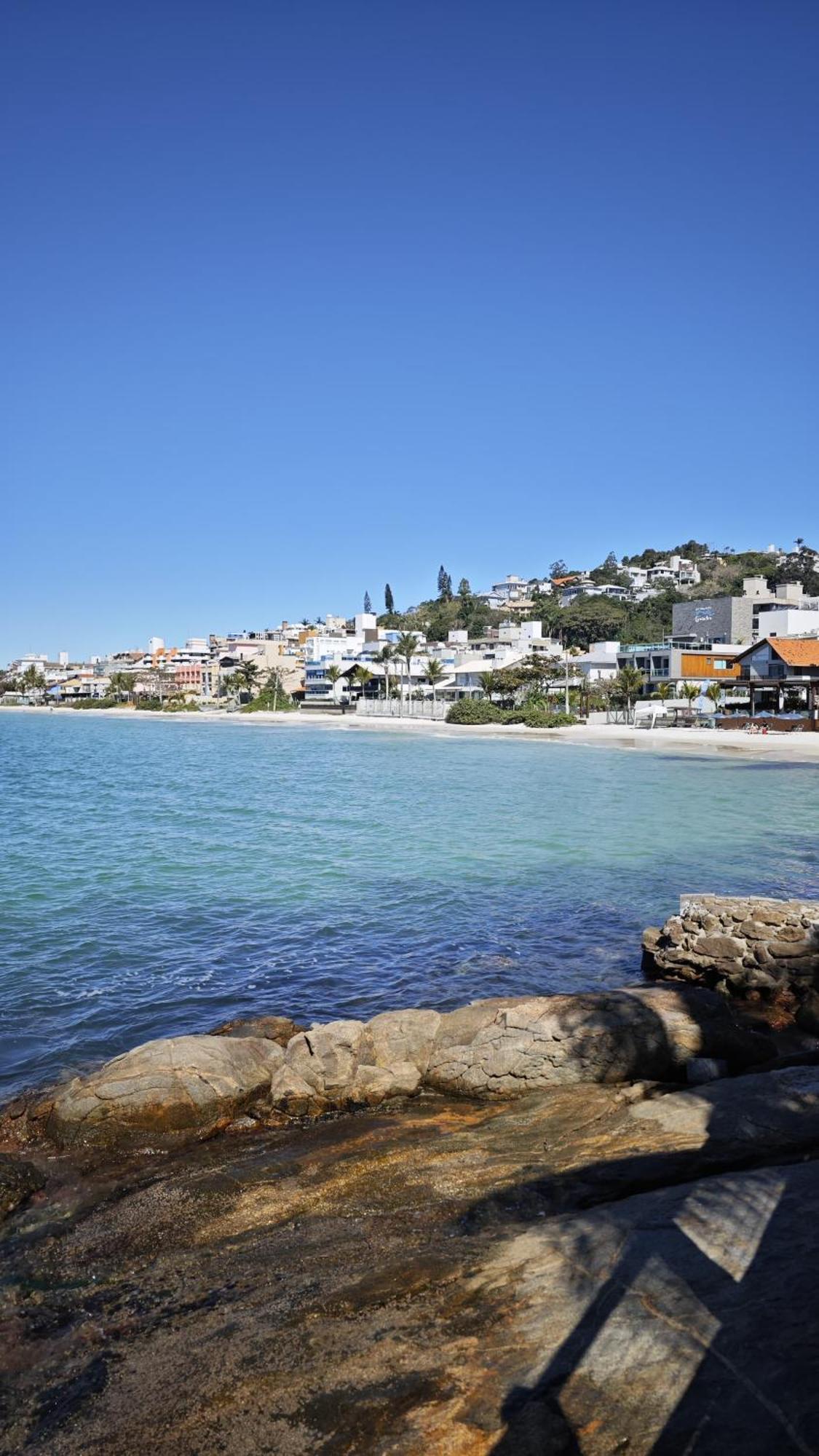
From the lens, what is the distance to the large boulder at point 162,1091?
7.90 m

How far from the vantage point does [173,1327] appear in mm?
4984

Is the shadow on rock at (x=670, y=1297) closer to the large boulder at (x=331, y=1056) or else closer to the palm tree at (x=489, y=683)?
the large boulder at (x=331, y=1056)

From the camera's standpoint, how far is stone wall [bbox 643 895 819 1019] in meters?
11.0

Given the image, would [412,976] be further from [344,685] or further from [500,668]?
[344,685]

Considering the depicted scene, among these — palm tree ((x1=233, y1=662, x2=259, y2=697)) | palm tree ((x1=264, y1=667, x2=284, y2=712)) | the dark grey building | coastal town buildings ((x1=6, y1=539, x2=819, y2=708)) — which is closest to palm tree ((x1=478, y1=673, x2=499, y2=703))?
coastal town buildings ((x1=6, y1=539, x2=819, y2=708))

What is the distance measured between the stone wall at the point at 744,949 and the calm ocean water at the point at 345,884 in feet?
3.29

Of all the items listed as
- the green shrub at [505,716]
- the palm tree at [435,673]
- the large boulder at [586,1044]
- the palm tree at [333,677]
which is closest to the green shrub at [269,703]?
the palm tree at [333,677]

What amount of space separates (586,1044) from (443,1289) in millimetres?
3716

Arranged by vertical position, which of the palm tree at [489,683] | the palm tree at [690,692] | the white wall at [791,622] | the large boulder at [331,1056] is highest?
the white wall at [791,622]

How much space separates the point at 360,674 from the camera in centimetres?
11131

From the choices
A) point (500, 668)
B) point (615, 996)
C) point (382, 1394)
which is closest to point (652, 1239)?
point (382, 1394)

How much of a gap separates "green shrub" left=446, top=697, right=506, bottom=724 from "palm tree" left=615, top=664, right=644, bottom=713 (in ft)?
35.4

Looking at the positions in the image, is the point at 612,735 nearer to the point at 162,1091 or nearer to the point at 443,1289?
the point at 162,1091

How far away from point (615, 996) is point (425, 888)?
33.2ft
